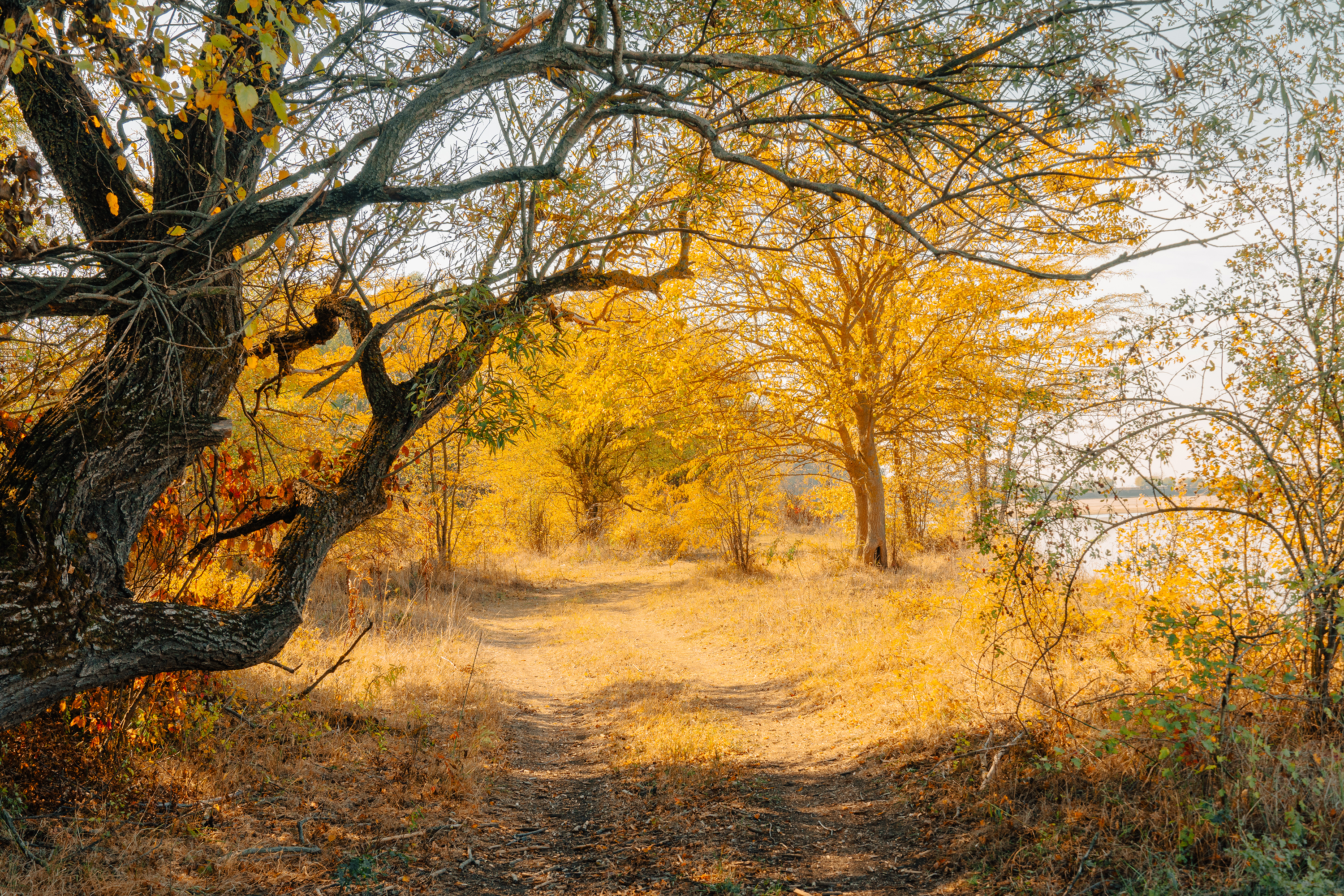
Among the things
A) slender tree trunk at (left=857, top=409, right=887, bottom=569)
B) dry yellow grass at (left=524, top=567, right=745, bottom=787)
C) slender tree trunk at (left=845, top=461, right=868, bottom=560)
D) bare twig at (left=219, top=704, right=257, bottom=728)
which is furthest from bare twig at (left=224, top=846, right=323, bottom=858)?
slender tree trunk at (left=845, top=461, right=868, bottom=560)

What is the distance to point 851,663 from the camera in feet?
23.9

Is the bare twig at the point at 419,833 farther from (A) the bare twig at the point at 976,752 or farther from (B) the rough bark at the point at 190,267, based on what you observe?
(A) the bare twig at the point at 976,752

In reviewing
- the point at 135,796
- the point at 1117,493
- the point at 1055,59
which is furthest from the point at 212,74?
the point at 1117,493

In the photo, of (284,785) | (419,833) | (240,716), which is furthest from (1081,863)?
(240,716)

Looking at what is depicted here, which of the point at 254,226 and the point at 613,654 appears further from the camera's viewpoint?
the point at 613,654

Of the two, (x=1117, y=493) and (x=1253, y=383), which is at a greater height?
(x=1253, y=383)

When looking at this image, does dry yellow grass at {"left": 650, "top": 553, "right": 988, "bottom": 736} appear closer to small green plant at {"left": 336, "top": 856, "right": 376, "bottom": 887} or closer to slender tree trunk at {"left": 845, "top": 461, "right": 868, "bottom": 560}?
slender tree trunk at {"left": 845, "top": 461, "right": 868, "bottom": 560}

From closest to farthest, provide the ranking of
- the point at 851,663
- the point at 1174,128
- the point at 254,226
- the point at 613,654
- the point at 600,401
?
the point at 254,226, the point at 1174,128, the point at 851,663, the point at 613,654, the point at 600,401

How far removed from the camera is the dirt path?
149 inches

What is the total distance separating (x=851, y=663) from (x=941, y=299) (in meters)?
5.70

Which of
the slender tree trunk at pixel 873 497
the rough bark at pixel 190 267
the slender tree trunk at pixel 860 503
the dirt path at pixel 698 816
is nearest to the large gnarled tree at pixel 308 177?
the rough bark at pixel 190 267

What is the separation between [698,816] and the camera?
4496mm

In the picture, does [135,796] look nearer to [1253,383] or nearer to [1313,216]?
[1253,383]

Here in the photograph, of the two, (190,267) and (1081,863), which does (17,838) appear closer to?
(190,267)
